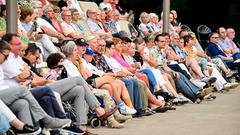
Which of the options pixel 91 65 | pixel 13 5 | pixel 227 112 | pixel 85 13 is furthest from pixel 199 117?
pixel 85 13

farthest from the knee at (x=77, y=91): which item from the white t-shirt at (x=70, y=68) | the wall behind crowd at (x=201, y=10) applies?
the wall behind crowd at (x=201, y=10)

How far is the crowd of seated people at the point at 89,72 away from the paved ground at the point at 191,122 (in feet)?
0.67

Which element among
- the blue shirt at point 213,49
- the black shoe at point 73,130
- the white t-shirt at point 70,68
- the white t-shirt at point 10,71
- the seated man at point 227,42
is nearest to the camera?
the white t-shirt at point 10,71

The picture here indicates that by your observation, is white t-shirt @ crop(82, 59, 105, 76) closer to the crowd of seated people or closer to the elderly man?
the crowd of seated people

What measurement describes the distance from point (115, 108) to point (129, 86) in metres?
1.49

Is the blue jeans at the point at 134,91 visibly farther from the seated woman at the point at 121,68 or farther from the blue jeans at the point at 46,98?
the blue jeans at the point at 46,98

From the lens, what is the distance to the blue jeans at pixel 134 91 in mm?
11641

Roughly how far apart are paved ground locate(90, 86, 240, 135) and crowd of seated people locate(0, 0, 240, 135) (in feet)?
0.67

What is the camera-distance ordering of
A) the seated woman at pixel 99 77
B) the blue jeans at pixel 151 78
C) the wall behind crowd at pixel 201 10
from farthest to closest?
the wall behind crowd at pixel 201 10 → the blue jeans at pixel 151 78 → the seated woman at pixel 99 77

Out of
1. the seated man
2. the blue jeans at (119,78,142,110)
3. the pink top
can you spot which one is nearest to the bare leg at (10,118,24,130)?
the blue jeans at (119,78,142,110)

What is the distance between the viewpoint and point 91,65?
11.4 m

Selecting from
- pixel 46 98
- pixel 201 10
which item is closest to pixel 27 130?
pixel 46 98

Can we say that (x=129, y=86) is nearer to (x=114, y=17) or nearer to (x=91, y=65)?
(x=91, y=65)

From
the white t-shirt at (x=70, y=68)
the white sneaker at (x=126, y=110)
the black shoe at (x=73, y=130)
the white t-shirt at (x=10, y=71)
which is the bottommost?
the white sneaker at (x=126, y=110)
